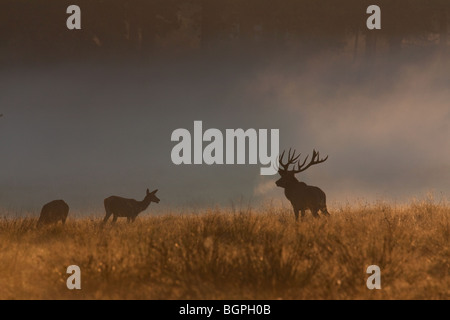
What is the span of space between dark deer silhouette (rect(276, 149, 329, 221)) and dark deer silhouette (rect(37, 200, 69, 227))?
5747 mm

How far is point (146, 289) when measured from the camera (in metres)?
5.26

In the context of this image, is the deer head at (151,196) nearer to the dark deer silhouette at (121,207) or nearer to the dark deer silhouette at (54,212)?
the dark deer silhouette at (121,207)

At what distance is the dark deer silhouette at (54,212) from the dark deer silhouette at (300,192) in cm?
575

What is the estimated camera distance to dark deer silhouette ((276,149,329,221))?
35.8 feet

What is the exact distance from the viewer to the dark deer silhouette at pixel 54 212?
39.9 feet

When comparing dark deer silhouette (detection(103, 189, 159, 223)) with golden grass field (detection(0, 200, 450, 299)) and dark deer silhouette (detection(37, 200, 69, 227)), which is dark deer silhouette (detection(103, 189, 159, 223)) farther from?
golden grass field (detection(0, 200, 450, 299))

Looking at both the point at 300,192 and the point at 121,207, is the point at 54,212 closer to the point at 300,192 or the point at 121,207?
the point at 121,207

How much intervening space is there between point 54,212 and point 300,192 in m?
6.47

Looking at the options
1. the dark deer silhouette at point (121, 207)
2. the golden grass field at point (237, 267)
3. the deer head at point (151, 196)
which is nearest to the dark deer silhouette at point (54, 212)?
the dark deer silhouette at point (121, 207)
